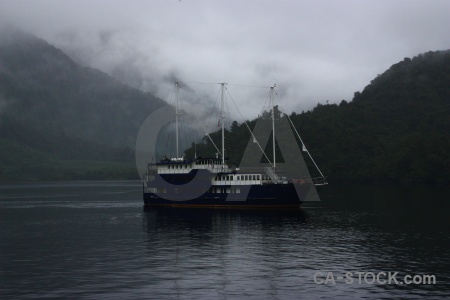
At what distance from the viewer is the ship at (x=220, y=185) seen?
88875mm

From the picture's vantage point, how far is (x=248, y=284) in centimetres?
3891

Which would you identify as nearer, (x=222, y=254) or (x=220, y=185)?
(x=222, y=254)

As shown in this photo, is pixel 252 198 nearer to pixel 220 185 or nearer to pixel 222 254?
pixel 220 185

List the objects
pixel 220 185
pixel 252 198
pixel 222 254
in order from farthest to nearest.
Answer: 1. pixel 220 185
2. pixel 252 198
3. pixel 222 254

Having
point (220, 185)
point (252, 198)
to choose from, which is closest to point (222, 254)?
point (252, 198)

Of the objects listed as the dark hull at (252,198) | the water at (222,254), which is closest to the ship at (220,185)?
the dark hull at (252,198)

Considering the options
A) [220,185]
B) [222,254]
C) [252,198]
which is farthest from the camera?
[220,185]

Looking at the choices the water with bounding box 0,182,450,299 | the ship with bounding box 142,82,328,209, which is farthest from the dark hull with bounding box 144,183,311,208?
the water with bounding box 0,182,450,299

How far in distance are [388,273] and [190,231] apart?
105 ft

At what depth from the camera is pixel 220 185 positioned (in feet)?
308

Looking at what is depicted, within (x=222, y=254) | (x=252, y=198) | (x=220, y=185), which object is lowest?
(x=222, y=254)

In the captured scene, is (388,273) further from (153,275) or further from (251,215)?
(251,215)

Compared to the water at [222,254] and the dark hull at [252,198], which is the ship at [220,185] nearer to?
the dark hull at [252,198]

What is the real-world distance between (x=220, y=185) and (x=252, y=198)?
6796 mm
